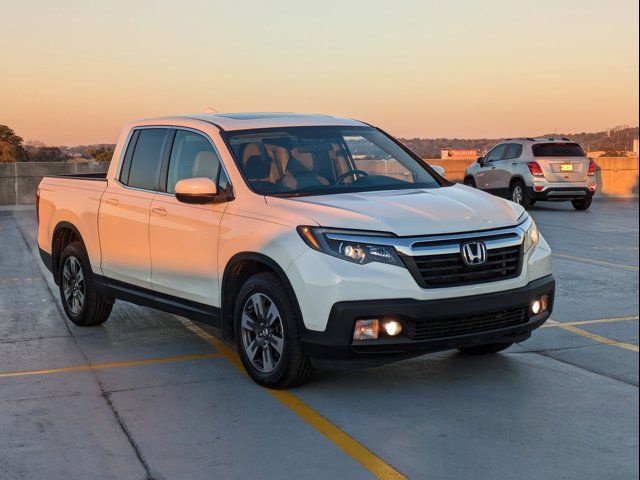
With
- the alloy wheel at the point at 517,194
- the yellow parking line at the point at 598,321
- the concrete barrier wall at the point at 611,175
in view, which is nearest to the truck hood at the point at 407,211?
the yellow parking line at the point at 598,321

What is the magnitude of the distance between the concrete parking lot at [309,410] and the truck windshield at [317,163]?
1.31 metres

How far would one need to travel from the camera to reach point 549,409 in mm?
5391

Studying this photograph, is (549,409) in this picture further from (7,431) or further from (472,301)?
(7,431)

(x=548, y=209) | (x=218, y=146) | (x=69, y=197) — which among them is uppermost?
(x=218, y=146)

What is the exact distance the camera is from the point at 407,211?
5664 millimetres

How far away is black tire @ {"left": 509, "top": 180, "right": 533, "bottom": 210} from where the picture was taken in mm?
22289

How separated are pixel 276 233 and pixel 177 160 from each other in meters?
1.75

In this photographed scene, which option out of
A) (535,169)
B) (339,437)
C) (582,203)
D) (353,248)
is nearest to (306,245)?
(353,248)

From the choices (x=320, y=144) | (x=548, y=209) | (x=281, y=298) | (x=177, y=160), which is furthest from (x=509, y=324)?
(x=548, y=209)

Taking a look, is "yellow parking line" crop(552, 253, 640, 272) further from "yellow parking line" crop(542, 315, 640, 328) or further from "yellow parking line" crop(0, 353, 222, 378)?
"yellow parking line" crop(0, 353, 222, 378)

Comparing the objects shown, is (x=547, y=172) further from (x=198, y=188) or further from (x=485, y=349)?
(x=198, y=188)

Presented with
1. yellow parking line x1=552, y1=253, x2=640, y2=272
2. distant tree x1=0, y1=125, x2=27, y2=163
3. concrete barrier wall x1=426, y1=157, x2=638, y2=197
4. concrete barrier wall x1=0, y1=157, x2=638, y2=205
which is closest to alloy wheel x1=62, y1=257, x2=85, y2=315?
yellow parking line x1=552, y1=253, x2=640, y2=272

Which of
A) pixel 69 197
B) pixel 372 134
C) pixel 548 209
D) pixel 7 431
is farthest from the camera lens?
pixel 548 209

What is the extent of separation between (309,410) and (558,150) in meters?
18.3
